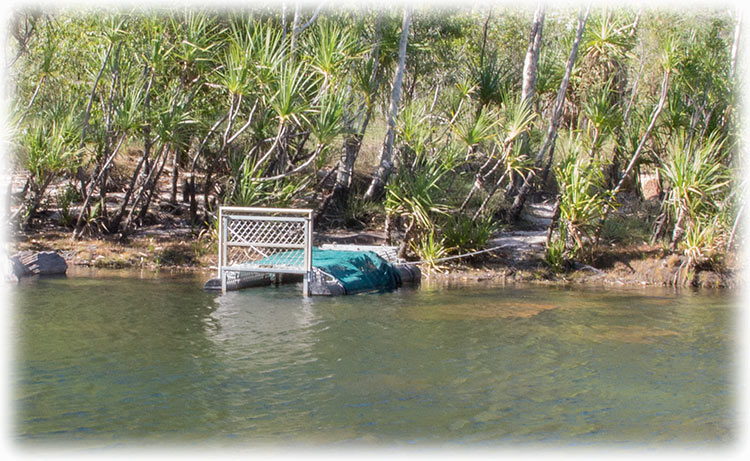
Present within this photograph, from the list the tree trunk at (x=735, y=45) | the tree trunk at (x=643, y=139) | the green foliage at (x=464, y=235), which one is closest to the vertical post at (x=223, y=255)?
the green foliage at (x=464, y=235)

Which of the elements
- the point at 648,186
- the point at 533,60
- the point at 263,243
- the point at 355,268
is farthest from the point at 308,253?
the point at 648,186

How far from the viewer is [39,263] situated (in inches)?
573

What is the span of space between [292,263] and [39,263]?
445cm

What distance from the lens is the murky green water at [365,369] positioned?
23.2 feet

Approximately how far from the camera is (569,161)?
16172 millimetres

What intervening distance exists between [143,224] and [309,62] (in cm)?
503

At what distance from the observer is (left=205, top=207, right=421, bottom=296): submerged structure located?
529 inches

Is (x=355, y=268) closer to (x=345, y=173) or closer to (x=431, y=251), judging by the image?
(x=431, y=251)

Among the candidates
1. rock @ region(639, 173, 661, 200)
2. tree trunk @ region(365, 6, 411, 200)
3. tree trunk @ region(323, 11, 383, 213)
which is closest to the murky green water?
tree trunk @ region(365, 6, 411, 200)

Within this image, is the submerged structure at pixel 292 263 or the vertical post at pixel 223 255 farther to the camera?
the vertical post at pixel 223 255

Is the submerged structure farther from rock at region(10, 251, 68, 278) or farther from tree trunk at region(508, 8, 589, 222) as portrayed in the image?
tree trunk at region(508, 8, 589, 222)

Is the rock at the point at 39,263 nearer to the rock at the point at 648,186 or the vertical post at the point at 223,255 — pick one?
the vertical post at the point at 223,255

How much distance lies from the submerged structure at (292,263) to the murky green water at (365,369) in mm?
485

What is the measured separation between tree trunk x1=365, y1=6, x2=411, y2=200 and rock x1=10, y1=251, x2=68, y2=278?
6.70 meters
